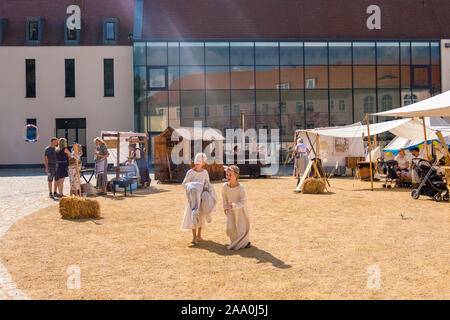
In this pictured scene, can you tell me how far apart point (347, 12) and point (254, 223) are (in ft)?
89.3

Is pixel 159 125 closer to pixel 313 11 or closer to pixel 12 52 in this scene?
pixel 12 52

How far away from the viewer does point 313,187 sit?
14.2 metres

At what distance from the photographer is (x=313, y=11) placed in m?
32.4

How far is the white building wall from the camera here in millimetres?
31234

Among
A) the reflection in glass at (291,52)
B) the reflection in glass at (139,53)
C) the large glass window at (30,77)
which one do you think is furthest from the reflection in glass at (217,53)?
the large glass window at (30,77)

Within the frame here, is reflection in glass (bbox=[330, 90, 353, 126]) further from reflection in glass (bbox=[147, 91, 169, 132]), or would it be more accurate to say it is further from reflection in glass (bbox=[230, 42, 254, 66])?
reflection in glass (bbox=[147, 91, 169, 132])

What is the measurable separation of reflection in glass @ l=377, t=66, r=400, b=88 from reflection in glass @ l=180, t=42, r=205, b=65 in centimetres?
1180

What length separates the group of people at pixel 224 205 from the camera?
6508 mm

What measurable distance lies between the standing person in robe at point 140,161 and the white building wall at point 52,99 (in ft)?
49.0

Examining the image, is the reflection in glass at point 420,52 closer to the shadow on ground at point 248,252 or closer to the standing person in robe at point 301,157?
the standing person in robe at point 301,157

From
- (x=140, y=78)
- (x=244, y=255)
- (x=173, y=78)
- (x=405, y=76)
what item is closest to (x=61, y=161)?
(x=244, y=255)

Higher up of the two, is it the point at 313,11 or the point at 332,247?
the point at 313,11

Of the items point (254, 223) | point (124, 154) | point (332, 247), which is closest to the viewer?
point (332, 247)
